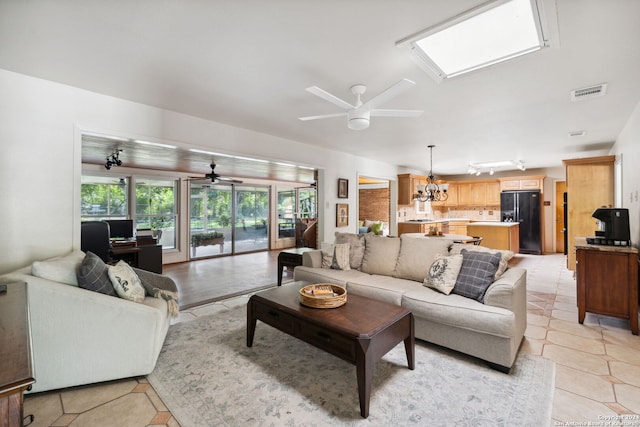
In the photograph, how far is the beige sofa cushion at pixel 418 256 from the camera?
311 centimetres

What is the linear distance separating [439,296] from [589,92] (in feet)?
8.25

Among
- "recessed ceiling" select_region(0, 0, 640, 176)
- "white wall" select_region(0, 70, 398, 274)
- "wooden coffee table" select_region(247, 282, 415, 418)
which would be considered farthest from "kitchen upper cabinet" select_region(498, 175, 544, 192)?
"white wall" select_region(0, 70, 398, 274)

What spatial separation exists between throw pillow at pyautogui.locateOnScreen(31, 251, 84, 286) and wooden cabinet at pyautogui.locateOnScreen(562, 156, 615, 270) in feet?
22.6

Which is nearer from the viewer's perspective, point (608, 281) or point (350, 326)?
point (350, 326)

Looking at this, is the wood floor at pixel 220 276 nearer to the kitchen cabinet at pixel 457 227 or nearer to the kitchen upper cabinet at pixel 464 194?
the kitchen cabinet at pixel 457 227

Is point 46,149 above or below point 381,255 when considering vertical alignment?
above

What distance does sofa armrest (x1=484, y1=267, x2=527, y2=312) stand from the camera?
7.43 ft

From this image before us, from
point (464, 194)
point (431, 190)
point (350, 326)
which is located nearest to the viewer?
point (350, 326)

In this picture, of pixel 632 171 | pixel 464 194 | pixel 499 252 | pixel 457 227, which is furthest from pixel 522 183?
pixel 499 252

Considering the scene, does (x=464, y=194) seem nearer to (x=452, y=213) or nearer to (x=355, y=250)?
(x=452, y=213)

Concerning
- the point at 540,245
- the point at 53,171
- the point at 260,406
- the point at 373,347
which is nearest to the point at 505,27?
the point at 373,347

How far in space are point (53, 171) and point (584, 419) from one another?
4540 millimetres

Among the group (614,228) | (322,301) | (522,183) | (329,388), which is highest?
(522,183)

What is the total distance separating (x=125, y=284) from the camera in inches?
92.2
